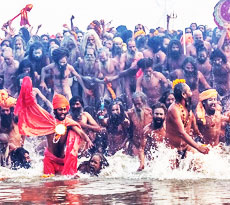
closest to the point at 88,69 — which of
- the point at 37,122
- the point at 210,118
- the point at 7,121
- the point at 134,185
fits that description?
the point at 7,121

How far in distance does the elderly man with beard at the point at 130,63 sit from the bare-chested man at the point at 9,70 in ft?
7.46

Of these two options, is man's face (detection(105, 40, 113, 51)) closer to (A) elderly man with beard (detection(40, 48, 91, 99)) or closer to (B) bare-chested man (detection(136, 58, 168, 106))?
(A) elderly man with beard (detection(40, 48, 91, 99))

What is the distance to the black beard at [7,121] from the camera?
53.0 ft

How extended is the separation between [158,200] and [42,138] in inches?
363

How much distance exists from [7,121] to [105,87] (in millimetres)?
3469

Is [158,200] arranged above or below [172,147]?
below

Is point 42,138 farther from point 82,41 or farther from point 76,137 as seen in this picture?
point 76,137

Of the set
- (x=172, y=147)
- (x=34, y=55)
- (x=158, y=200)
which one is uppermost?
(x=34, y=55)

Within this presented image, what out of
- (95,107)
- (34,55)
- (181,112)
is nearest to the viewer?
(181,112)

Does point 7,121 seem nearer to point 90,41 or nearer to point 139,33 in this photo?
point 90,41

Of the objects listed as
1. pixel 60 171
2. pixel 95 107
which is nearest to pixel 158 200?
pixel 60 171

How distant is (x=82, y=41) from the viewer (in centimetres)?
1970

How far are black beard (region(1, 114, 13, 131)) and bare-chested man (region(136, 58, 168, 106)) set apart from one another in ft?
10.7

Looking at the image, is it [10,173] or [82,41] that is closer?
[10,173]
